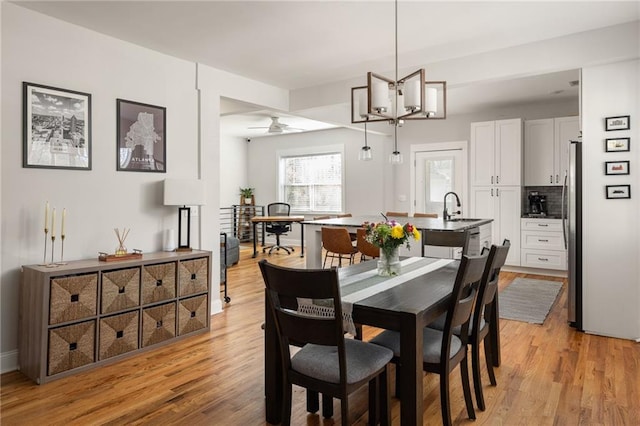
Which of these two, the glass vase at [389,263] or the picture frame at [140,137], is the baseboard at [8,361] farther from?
the glass vase at [389,263]

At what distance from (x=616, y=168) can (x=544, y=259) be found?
3.00 m

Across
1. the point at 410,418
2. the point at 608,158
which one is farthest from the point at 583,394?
the point at 608,158

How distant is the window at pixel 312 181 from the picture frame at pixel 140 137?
5475mm

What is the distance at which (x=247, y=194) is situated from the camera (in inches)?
395

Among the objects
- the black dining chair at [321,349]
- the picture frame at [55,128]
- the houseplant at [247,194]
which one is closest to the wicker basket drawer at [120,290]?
the picture frame at [55,128]

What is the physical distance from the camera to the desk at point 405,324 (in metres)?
1.80

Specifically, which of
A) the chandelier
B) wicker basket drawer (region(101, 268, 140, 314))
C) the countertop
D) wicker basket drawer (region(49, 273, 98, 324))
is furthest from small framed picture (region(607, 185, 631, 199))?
wicker basket drawer (region(49, 273, 98, 324))

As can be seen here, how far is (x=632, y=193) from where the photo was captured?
3395 millimetres

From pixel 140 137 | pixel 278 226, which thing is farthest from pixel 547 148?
pixel 140 137

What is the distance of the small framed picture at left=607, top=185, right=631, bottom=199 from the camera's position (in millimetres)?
3406

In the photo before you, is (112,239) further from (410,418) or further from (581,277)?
(581,277)

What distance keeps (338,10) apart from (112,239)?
2.57 m

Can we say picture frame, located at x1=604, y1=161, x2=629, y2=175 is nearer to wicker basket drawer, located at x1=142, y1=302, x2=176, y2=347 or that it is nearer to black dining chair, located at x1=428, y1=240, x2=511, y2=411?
black dining chair, located at x1=428, y1=240, x2=511, y2=411

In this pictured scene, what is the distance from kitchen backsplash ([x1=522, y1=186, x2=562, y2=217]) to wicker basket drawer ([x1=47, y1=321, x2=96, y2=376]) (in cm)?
601
